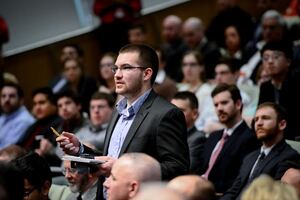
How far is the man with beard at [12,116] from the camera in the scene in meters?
7.52

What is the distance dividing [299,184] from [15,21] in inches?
236

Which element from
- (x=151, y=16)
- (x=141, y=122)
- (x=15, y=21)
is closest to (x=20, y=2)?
(x=15, y=21)

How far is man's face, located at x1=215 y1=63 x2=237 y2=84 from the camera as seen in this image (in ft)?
24.6

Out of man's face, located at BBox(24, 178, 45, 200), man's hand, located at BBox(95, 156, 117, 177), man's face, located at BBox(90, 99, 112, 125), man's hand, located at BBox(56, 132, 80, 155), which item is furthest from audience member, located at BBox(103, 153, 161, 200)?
man's face, located at BBox(90, 99, 112, 125)

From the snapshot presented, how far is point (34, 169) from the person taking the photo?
184 inches

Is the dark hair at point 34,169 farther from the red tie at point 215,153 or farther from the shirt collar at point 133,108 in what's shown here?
the red tie at point 215,153

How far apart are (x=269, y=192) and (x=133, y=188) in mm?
814

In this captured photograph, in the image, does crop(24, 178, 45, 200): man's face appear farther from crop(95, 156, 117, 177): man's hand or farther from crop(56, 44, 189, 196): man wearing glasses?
→ crop(95, 156, 117, 177): man's hand

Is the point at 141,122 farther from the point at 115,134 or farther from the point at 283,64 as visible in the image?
the point at 283,64

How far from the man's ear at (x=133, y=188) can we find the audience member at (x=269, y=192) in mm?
700

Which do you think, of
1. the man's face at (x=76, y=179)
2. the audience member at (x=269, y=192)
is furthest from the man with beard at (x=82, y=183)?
the audience member at (x=269, y=192)

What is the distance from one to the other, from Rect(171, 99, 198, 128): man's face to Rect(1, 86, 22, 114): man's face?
1.90 meters

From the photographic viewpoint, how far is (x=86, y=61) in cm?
1010

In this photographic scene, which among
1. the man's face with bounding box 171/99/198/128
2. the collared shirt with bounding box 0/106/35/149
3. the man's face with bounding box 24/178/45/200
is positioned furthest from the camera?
the collared shirt with bounding box 0/106/35/149
